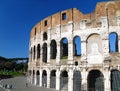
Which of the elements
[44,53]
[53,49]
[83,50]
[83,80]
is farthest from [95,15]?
[44,53]

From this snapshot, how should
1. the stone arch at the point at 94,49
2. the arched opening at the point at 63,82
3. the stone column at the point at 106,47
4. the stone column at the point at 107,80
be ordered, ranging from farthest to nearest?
the arched opening at the point at 63,82 → the stone arch at the point at 94,49 → the stone column at the point at 106,47 → the stone column at the point at 107,80

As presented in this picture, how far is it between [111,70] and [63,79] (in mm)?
5996

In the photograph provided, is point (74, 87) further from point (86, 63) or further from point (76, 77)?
point (86, 63)

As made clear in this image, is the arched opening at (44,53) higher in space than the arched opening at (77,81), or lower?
higher

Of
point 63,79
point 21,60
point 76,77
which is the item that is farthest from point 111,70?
point 21,60

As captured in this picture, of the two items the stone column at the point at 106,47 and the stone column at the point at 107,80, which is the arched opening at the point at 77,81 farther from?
the stone column at the point at 106,47

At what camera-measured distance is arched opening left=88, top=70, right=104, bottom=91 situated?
2098cm

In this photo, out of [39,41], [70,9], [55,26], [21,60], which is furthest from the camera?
[21,60]

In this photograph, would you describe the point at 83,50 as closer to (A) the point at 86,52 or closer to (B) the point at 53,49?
(A) the point at 86,52

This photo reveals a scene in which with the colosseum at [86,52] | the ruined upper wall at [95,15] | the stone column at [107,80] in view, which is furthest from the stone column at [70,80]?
the ruined upper wall at [95,15]

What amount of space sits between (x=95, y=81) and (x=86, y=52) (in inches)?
Answer: 124

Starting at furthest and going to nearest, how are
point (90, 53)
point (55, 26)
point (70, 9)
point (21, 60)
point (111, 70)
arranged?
point (21, 60) → point (55, 26) → point (70, 9) → point (90, 53) → point (111, 70)

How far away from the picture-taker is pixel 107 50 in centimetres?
2073

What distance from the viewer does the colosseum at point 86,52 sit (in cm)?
2056
